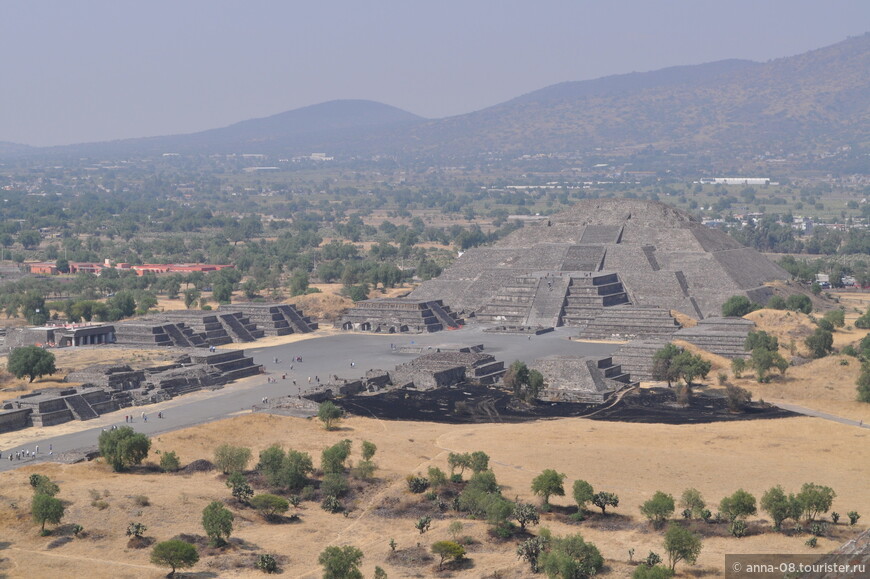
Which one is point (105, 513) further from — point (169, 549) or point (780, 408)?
point (780, 408)

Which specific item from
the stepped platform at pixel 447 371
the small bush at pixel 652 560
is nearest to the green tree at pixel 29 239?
the stepped platform at pixel 447 371

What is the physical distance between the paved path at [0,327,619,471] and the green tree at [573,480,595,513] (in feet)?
76.0

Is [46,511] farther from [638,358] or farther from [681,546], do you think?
[638,358]

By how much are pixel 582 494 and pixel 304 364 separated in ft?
132

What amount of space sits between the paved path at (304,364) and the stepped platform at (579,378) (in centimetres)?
775

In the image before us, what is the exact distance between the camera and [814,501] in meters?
43.3

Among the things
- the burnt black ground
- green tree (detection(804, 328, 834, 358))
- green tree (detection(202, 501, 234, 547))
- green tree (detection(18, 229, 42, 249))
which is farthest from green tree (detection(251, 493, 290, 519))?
green tree (detection(18, 229, 42, 249))

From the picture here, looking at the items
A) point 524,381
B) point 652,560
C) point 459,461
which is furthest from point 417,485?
point 524,381

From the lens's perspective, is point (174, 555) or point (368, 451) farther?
point (368, 451)

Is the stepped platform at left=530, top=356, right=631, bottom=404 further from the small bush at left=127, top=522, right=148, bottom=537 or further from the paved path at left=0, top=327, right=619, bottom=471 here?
the small bush at left=127, top=522, right=148, bottom=537

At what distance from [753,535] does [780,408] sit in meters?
25.5

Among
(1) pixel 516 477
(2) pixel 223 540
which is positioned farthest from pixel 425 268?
(2) pixel 223 540

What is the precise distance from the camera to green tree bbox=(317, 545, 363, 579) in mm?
37531

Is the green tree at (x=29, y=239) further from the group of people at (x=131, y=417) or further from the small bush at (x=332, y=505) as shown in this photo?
the small bush at (x=332, y=505)
